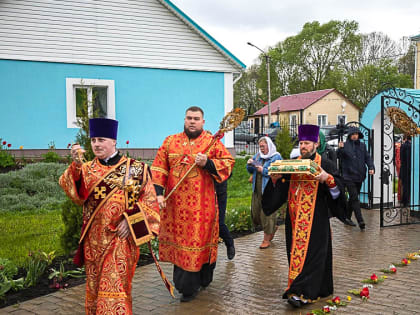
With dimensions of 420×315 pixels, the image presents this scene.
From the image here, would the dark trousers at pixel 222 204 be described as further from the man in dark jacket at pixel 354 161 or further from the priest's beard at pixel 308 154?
the man in dark jacket at pixel 354 161

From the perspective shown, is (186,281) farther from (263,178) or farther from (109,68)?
(109,68)

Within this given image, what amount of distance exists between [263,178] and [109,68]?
31.9 feet

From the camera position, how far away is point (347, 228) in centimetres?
927

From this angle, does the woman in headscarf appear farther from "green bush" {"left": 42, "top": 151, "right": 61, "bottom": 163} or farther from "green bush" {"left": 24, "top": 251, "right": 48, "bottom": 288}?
"green bush" {"left": 42, "top": 151, "right": 61, "bottom": 163}

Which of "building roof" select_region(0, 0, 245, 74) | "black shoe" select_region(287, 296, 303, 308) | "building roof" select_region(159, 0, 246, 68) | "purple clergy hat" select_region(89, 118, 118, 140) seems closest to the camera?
"purple clergy hat" select_region(89, 118, 118, 140)

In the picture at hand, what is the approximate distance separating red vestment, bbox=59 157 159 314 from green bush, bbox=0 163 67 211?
269 inches

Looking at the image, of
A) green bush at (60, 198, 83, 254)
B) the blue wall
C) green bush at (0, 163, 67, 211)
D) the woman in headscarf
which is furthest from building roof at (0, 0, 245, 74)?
green bush at (60, 198, 83, 254)

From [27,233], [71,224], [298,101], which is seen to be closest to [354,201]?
[71,224]

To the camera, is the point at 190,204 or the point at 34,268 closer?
the point at 190,204

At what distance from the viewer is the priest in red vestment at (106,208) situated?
12.4ft

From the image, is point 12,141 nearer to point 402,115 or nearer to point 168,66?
point 168,66

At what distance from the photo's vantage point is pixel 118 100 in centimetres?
1599

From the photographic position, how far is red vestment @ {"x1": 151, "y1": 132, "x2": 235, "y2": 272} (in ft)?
17.3

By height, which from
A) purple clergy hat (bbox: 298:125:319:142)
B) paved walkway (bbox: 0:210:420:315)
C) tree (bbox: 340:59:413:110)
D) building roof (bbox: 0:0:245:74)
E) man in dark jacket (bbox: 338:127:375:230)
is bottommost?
paved walkway (bbox: 0:210:420:315)
